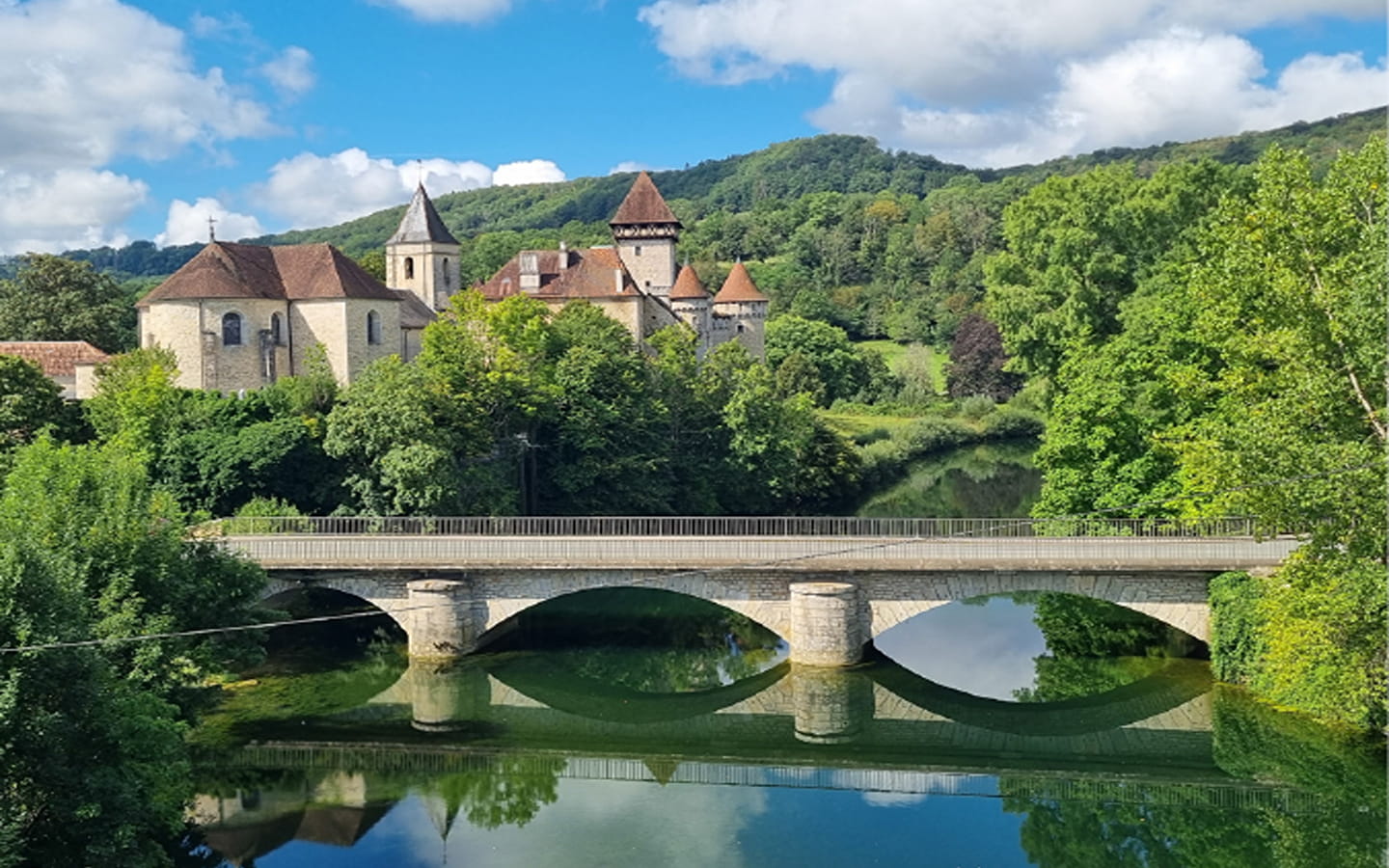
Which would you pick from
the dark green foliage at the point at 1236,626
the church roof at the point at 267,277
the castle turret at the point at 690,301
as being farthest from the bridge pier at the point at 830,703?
the castle turret at the point at 690,301

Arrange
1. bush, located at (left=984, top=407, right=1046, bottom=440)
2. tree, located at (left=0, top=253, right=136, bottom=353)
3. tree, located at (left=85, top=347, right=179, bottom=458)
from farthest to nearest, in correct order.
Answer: bush, located at (left=984, top=407, right=1046, bottom=440)
tree, located at (left=0, top=253, right=136, bottom=353)
tree, located at (left=85, top=347, right=179, bottom=458)

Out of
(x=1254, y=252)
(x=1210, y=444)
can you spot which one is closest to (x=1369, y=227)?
(x=1254, y=252)

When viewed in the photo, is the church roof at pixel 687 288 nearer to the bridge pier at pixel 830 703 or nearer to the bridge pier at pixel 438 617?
the bridge pier at pixel 438 617

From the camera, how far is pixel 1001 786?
2366cm

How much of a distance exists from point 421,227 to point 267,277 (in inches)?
421

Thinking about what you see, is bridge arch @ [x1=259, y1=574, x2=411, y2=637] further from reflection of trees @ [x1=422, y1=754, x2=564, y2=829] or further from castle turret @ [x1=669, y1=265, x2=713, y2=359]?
castle turret @ [x1=669, y1=265, x2=713, y2=359]

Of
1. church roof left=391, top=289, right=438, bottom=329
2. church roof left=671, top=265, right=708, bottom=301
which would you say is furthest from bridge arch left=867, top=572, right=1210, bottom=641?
church roof left=671, top=265, right=708, bottom=301

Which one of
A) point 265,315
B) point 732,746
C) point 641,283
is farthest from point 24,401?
point 641,283

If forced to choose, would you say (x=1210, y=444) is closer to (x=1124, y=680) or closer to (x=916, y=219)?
(x=1124, y=680)

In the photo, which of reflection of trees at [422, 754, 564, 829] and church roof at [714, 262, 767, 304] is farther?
church roof at [714, 262, 767, 304]

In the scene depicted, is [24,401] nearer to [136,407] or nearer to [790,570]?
[136,407]

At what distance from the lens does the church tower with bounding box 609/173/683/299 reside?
66188 millimetres

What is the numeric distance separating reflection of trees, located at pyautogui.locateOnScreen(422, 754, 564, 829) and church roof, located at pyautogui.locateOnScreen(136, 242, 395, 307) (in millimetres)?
24851

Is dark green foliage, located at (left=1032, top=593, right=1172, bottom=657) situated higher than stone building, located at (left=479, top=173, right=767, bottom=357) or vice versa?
stone building, located at (left=479, top=173, right=767, bottom=357)
